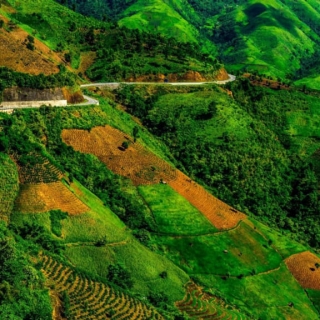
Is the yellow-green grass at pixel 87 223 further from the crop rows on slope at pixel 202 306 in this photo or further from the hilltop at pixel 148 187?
the crop rows on slope at pixel 202 306

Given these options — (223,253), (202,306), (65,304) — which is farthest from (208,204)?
(65,304)

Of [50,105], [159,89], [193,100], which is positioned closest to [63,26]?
[159,89]

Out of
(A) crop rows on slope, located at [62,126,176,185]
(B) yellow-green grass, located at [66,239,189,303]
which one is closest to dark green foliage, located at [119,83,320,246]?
(A) crop rows on slope, located at [62,126,176,185]

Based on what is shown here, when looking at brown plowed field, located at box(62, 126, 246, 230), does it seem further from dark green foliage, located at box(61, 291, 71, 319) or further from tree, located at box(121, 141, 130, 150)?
dark green foliage, located at box(61, 291, 71, 319)

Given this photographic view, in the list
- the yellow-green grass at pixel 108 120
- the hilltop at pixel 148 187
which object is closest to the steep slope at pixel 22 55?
the hilltop at pixel 148 187

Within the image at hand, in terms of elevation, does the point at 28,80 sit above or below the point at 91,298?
below

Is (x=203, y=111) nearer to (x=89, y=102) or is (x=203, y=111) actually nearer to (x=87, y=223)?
(x=89, y=102)
